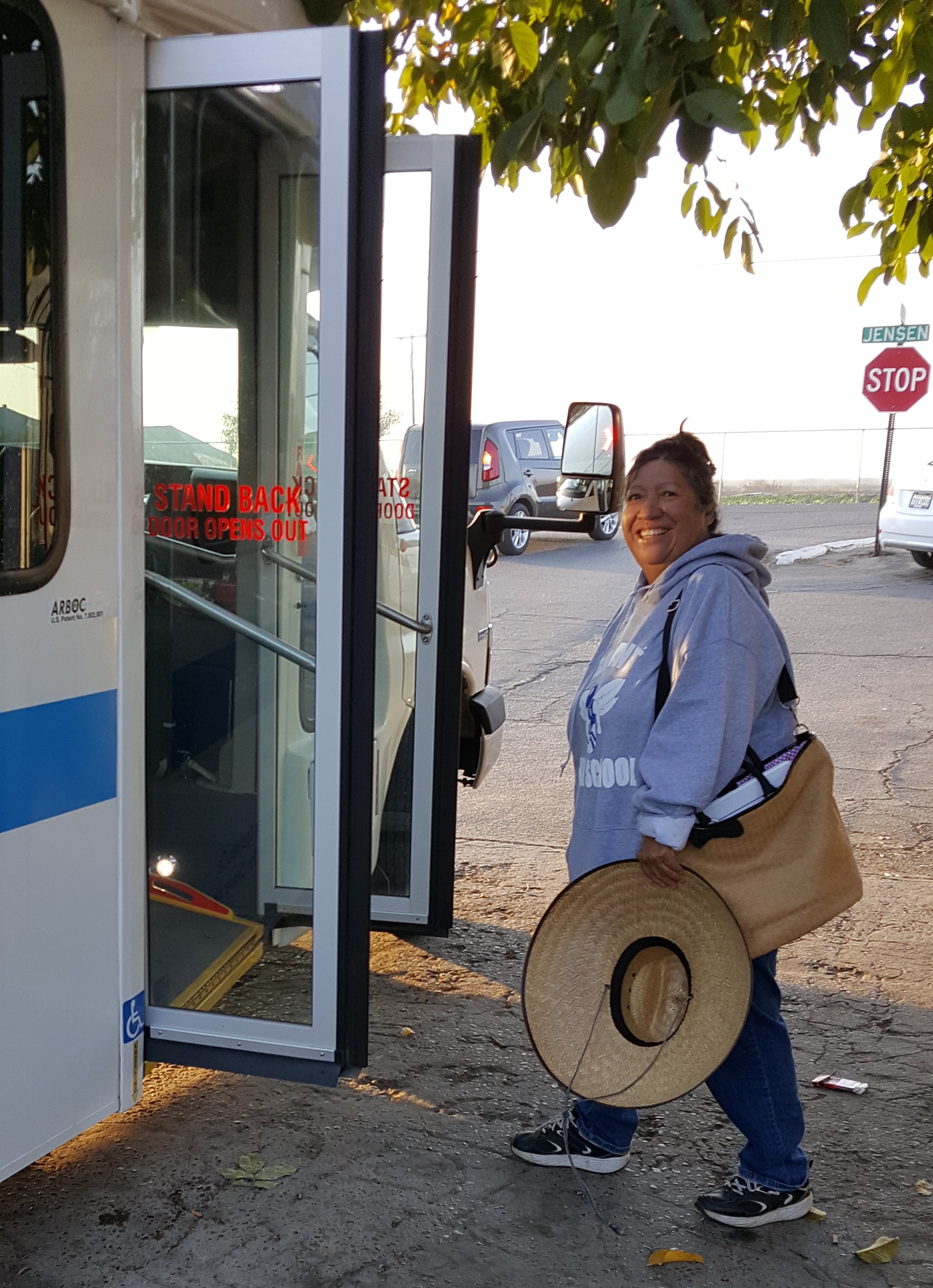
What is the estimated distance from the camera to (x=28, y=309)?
2.46 metres

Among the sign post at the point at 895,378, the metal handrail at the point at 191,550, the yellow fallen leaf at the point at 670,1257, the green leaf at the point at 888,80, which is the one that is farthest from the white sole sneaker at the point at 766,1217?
the sign post at the point at 895,378

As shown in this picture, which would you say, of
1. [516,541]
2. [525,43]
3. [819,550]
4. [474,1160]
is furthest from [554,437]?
[474,1160]

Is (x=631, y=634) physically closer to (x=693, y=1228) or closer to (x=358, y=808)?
(x=358, y=808)

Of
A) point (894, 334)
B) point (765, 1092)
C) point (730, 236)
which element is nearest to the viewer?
point (765, 1092)

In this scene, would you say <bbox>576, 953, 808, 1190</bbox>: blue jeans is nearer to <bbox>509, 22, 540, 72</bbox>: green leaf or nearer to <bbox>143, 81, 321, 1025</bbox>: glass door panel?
<bbox>143, 81, 321, 1025</bbox>: glass door panel

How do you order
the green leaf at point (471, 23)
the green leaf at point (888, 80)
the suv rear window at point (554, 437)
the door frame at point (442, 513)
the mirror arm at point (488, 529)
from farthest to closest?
1. the suv rear window at point (554, 437)
2. the mirror arm at point (488, 529)
3. the green leaf at point (471, 23)
4. the door frame at point (442, 513)
5. the green leaf at point (888, 80)

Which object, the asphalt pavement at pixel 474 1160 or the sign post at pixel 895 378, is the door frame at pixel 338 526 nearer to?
the asphalt pavement at pixel 474 1160

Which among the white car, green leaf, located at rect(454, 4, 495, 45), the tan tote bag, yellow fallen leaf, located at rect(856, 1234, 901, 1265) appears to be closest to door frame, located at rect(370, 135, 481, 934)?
green leaf, located at rect(454, 4, 495, 45)

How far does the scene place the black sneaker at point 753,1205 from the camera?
9.82ft

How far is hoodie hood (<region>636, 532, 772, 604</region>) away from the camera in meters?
2.85

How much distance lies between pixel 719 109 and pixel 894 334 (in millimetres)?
14574

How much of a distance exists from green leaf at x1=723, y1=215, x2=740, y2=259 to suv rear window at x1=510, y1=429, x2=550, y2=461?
12.7 m

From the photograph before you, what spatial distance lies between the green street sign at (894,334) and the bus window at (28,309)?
49.0 feet

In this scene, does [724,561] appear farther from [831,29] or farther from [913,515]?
[913,515]
